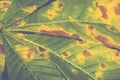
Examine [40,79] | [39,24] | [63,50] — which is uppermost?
[39,24]

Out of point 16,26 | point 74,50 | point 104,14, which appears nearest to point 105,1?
point 104,14

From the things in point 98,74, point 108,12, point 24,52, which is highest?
point 108,12

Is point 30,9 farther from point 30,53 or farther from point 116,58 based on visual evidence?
point 116,58

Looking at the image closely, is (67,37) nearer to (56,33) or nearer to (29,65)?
(56,33)

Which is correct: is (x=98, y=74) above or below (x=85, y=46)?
below

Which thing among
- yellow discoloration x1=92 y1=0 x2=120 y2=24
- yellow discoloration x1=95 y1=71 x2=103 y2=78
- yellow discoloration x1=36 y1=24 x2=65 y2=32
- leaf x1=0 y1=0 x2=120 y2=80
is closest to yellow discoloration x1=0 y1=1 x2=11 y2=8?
leaf x1=0 y1=0 x2=120 y2=80

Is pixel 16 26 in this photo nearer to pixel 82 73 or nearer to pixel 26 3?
pixel 26 3

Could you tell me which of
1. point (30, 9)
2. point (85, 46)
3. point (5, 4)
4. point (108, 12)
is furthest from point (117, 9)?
point (5, 4)

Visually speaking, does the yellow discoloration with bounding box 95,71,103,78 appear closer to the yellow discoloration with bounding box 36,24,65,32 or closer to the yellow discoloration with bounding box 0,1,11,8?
the yellow discoloration with bounding box 36,24,65,32
